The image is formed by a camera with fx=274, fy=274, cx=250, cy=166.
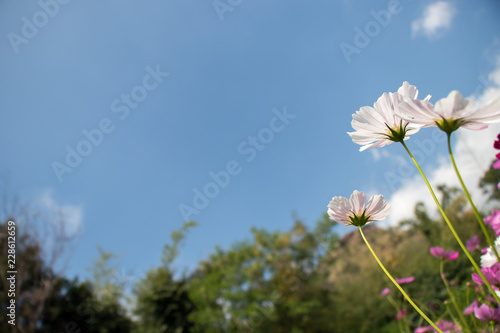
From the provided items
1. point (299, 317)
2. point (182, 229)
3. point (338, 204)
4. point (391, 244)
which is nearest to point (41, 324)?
point (182, 229)

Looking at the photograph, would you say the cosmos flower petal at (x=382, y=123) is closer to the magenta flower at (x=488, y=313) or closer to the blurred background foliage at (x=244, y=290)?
the magenta flower at (x=488, y=313)

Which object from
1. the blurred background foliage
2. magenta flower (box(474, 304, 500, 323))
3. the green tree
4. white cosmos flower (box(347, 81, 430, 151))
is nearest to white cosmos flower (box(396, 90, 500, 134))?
white cosmos flower (box(347, 81, 430, 151))

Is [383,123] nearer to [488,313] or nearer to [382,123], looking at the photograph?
[382,123]

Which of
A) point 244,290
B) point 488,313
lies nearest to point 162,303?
point 244,290

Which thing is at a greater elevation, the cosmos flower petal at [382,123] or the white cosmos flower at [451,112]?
the cosmos flower petal at [382,123]

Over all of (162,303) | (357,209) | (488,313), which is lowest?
(488,313)

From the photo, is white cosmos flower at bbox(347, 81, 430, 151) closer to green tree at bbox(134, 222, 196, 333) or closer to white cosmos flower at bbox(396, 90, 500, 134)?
white cosmos flower at bbox(396, 90, 500, 134)

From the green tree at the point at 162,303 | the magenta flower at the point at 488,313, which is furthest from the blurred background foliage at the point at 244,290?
the magenta flower at the point at 488,313
